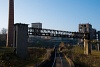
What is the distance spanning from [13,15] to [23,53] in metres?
30.0

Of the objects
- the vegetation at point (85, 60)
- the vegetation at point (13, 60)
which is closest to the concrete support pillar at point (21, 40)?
the vegetation at point (13, 60)

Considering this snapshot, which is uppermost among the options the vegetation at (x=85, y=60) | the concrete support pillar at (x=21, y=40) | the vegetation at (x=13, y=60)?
the concrete support pillar at (x=21, y=40)

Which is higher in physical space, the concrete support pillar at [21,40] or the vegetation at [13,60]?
the concrete support pillar at [21,40]

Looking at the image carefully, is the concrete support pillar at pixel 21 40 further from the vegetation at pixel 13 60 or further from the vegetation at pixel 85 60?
the vegetation at pixel 85 60

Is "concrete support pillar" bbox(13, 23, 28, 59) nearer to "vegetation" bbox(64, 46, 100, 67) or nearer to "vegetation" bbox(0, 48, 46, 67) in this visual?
"vegetation" bbox(0, 48, 46, 67)

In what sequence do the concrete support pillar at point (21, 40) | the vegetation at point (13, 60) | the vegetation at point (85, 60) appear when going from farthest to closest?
the concrete support pillar at point (21, 40), the vegetation at point (85, 60), the vegetation at point (13, 60)

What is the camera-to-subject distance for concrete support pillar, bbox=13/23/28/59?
42.8m

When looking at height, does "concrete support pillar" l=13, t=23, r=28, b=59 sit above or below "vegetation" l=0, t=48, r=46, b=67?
above

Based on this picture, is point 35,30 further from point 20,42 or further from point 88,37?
point 88,37

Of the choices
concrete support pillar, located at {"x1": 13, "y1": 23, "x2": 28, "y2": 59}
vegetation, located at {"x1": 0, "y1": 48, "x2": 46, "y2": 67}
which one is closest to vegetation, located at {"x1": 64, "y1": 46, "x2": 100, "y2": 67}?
vegetation, located at {"x1": 0, "y1": 48, "x2": 46, "y2": 67}

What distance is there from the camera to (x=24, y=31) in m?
44.8

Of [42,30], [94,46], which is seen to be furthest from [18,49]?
[94,46]

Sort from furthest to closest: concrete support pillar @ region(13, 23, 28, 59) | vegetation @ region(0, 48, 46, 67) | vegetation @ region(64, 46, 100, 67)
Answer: concrete support pillar @ region(13, 23, 28, 59) → vegetation @ region(64, 46, 100, 67) → vegetation @ region(0, 48, 46, 67)

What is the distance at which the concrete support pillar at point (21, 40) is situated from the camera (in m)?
42.8
